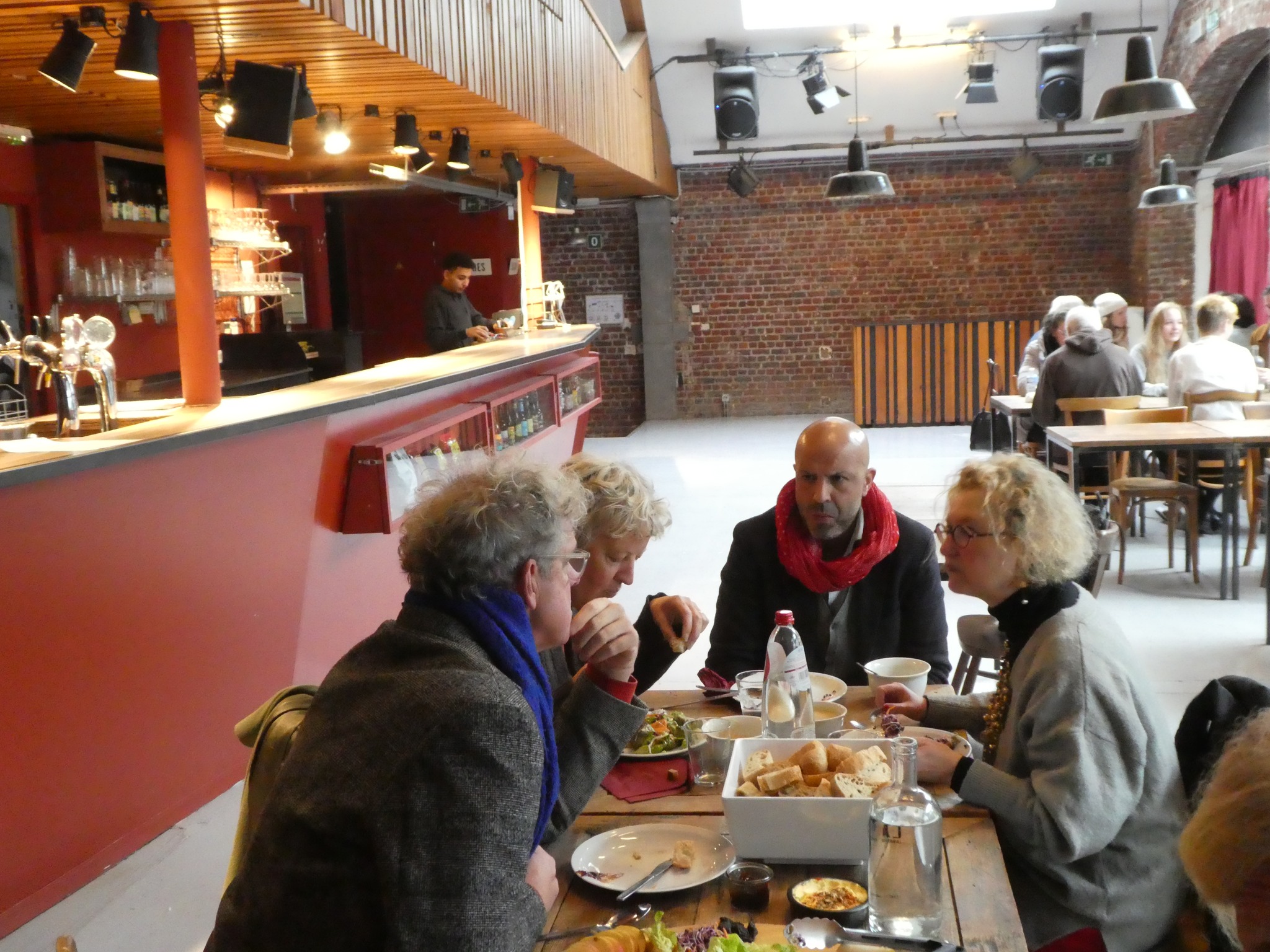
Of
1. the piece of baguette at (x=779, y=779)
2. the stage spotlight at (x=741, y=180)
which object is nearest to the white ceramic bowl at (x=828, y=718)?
the piece of baguette at (x=779, y=779)

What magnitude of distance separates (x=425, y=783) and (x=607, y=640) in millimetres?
589

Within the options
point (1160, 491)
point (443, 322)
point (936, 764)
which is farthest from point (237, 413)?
point (443, 322)

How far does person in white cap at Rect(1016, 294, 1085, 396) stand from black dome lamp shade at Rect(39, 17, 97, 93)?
661 cm

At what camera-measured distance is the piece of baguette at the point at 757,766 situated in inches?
72.6

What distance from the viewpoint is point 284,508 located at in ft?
13.7

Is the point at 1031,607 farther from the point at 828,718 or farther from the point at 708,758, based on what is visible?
the point at 708,758

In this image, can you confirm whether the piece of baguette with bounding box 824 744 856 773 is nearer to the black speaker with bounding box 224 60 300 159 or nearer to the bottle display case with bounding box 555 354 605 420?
the black speaker with bounding box 224 60 300 159

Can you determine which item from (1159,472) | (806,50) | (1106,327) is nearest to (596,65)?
(806,50)

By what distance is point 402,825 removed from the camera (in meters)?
1.32

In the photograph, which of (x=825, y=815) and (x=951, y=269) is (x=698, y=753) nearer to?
(x=825, y=815)

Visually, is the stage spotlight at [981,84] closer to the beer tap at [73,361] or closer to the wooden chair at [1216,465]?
the wooden chair at [1216,465]

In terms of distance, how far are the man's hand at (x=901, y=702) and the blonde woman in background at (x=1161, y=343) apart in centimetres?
668

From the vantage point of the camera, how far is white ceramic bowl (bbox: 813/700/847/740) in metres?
2.26

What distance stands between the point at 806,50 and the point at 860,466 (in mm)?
9672
